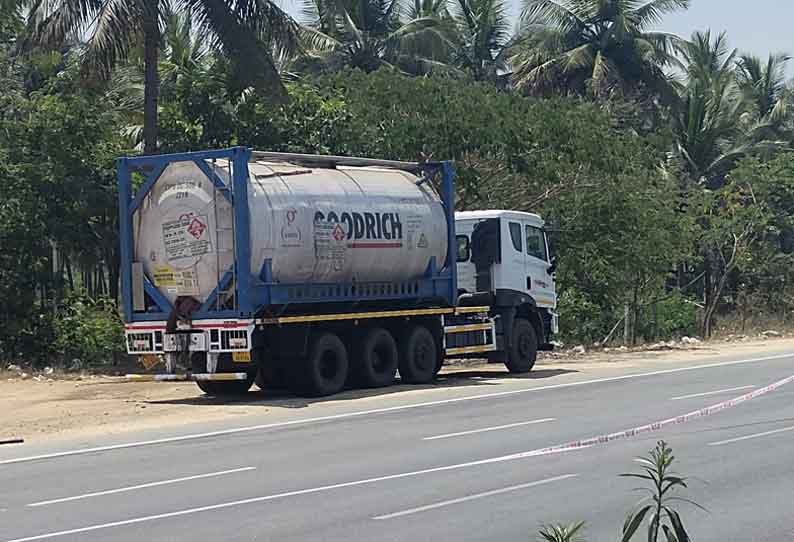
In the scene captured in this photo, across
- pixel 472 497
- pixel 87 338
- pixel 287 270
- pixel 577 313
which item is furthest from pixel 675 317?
pixel 472 497

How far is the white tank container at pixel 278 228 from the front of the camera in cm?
2089

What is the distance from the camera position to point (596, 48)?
5225cm

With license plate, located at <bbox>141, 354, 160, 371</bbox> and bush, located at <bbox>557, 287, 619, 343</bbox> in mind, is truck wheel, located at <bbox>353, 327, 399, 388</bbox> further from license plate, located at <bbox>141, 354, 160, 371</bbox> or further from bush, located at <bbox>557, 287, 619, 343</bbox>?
bush, located at <bbox>557, 287, 619, 343</bbox>

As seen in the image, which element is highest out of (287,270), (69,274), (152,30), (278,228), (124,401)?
(152,30)

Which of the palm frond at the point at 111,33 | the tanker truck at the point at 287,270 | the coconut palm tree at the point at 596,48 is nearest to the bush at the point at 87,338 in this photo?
the palm frond at the point at 111,33

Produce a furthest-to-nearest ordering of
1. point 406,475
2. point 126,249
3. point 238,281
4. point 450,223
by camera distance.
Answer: point 450,223 → point 126,249 → point 238,281 → point 406,475

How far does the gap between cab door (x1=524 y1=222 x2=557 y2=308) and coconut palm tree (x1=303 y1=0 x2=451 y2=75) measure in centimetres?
2152

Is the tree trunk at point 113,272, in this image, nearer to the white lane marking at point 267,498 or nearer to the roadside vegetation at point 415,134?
the roadside vegetation at point 415,134

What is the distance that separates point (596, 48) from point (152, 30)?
1142 inches

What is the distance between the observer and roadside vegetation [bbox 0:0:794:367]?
2733cm

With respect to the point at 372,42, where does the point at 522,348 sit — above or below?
below

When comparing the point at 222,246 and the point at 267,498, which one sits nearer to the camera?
the point at 267,498

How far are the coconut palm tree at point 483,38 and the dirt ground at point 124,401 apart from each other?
26.9m

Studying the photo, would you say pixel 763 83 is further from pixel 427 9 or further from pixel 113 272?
pixel 113 272
